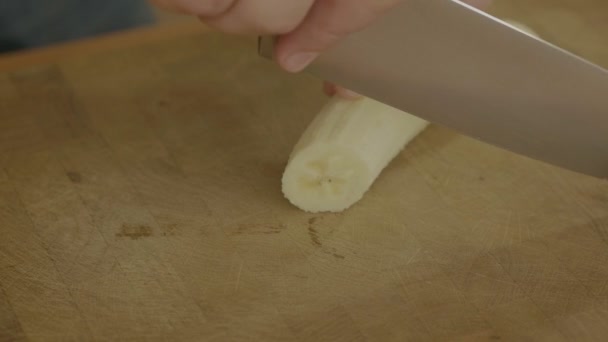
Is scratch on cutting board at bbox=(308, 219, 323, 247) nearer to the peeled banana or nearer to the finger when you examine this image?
the peeled banana

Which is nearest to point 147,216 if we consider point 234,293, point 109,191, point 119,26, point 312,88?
point 109,191

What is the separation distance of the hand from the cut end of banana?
0.33 metres

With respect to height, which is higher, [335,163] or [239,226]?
[335,163]

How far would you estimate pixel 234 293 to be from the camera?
64.3 inches

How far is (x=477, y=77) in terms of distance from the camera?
1.63 metres

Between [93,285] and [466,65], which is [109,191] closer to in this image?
[93,285]

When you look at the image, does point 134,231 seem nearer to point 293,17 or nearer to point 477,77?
point 293,17

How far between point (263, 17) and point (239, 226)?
52cm

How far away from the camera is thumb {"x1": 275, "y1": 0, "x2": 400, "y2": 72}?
141 centimetres

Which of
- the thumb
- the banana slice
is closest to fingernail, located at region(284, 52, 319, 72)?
the thumb

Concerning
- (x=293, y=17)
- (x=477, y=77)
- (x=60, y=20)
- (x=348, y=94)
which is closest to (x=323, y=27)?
(x=293, y=17)

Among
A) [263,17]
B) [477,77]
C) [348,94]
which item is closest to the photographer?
[263,17]

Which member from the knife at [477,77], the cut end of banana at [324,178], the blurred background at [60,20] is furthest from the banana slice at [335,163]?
the blurred background at [60,20]

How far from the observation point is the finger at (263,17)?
1379 millimetres
